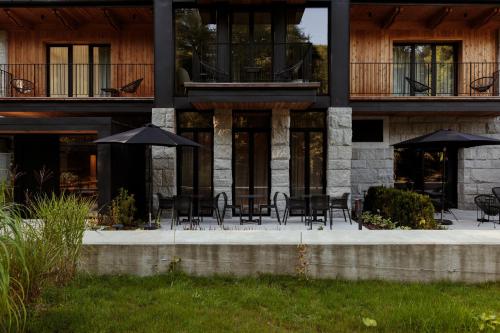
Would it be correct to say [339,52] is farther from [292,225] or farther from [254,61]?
[292,225]

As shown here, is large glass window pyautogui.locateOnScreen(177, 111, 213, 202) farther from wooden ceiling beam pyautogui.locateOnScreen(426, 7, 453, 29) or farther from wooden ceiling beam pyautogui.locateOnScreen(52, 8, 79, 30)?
wooden ceiling beam pyautogui.locateOnScreen(426, 7, 453, 29)

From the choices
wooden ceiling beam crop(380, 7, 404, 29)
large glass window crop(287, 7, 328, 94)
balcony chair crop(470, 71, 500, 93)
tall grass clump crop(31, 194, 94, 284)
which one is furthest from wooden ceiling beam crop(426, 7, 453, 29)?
tall grass clump crop(31, 194, 94, 284)

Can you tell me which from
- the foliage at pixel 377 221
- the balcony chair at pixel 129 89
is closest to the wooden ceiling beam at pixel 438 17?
the foliage at pixel 377 221

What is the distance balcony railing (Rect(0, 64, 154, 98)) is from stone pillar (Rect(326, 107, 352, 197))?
6.21 m

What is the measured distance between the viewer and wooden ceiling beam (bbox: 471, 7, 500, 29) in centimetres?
1140

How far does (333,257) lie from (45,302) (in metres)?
3.41

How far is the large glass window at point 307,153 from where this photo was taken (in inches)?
430

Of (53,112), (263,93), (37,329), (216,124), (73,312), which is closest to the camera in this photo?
(37,329)

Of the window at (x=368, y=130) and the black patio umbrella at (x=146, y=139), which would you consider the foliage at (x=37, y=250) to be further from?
the window at (x=368, y=130)

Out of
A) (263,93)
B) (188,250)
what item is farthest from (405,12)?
(188,250)

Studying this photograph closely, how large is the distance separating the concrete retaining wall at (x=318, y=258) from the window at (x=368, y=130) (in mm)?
7944

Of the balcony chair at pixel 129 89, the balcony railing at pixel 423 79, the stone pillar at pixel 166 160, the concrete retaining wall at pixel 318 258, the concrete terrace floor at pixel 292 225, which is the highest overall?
the balcony railing at pixel 423 79

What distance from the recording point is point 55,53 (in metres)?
12.8

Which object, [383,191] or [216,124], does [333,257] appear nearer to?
[383,191]
